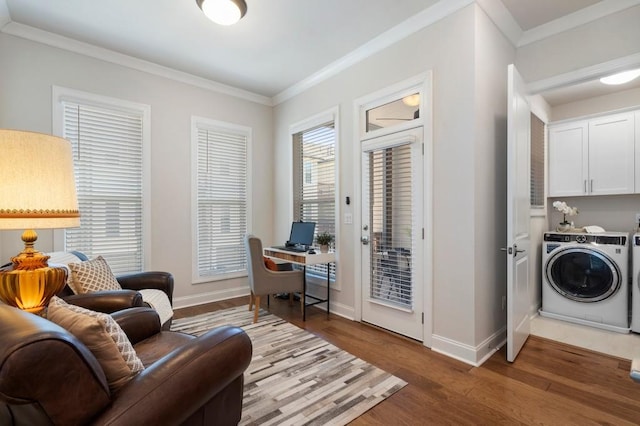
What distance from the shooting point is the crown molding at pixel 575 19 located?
232cm

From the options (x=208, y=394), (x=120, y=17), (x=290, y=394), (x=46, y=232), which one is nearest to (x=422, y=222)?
(x=290, y=394)

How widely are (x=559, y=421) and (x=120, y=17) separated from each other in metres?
4.33

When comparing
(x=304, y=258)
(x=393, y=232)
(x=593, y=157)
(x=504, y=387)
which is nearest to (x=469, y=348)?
(x=504, y=387)

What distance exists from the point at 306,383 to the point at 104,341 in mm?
1424

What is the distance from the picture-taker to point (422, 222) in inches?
106

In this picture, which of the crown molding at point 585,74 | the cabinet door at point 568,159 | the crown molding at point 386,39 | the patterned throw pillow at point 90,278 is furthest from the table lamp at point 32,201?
the cabinet door at point 568,159

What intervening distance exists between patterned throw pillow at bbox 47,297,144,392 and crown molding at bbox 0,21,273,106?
315cm

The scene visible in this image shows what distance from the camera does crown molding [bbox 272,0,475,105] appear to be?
8.09ft

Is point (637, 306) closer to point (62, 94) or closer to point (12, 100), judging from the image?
point (62, 94)

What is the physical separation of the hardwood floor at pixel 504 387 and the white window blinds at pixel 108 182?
2.45 m

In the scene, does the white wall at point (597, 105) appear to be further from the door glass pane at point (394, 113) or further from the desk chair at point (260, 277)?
the desk chair at point (260, 277)

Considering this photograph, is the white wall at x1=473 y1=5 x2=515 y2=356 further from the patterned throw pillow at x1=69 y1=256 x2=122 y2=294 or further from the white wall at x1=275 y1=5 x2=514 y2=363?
the patterned throw pillow at x1=69 y1=256 x2=122 y2=294

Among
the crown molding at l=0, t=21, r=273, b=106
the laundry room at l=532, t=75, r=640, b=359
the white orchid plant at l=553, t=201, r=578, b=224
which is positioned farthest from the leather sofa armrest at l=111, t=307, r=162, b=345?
the white orchid plant at l=553, t=201, r=578, b=224

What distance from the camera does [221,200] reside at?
4148mm
